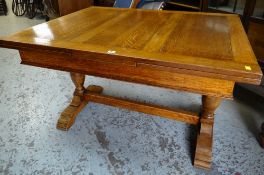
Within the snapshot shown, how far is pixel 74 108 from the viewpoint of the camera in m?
1.65

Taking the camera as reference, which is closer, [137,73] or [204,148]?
[137,73]

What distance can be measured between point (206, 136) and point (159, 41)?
66 centimetres

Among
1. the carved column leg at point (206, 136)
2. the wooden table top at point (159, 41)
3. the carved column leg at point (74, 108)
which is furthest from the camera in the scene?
the carved column leg at point (74, 108)

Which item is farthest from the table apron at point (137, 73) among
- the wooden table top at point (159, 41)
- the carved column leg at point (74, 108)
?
the carved column leg at point (74, 108)

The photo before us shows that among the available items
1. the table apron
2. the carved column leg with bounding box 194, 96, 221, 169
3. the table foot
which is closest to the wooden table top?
the table apron

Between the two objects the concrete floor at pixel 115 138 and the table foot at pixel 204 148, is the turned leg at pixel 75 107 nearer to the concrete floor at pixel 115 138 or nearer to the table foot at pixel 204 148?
the concrete floor at pixel 115 138

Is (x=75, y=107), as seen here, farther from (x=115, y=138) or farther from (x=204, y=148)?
(x=204, y=148)

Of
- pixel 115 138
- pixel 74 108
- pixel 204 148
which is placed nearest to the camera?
pixel 204 148

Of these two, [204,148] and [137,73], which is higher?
[137,73]

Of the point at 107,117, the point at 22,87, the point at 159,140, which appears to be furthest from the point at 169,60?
the point at 22,87

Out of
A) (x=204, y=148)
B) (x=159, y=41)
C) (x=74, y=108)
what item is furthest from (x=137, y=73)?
(x=74, y=108)

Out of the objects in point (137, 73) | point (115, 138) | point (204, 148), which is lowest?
point (115, 138)

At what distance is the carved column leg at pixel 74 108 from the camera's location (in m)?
1.55

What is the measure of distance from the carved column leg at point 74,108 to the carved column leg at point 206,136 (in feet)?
2.84
